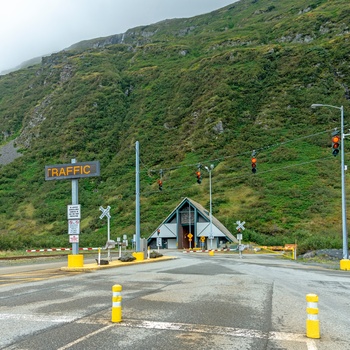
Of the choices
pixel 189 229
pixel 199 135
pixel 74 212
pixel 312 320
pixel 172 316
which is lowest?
pixel 189 229

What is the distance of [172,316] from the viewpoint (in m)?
8.65

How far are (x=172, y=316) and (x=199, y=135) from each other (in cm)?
8531

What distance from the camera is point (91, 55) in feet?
569

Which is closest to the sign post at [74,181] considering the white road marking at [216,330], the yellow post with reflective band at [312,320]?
the white road marking at [216,330]

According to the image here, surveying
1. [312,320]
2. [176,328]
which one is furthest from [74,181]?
[312,320]

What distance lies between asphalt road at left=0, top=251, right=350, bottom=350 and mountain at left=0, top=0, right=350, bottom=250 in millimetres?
24374

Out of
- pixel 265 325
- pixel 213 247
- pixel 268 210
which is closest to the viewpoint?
pixel 265 325

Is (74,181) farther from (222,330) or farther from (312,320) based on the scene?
(312,320)

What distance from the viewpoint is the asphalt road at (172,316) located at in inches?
262

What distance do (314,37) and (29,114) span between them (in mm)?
86134

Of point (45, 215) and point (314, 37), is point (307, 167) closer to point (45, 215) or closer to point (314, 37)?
point (45, 215)

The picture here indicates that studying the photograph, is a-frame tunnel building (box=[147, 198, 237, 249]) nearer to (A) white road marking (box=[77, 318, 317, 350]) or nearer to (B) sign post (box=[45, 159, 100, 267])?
(B) sign post (box=[45, 159, 100, 267])

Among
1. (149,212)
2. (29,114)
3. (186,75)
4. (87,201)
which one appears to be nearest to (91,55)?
(29,114)

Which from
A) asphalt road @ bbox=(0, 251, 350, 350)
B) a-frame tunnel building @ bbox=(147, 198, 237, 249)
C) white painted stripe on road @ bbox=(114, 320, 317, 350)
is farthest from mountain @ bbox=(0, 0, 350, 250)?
white painted stripe on road @ bbox=(114, 320, 317, 350)
